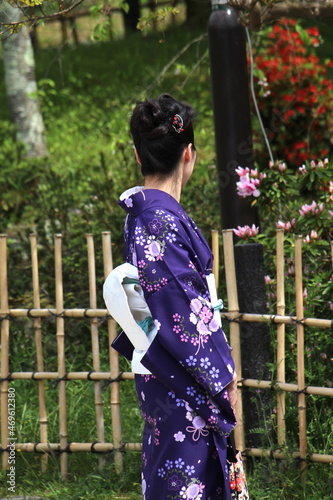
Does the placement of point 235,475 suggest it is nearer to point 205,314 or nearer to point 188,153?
point 205,314

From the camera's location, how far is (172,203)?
7.35 feet

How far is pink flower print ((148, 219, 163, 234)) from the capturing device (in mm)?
2174

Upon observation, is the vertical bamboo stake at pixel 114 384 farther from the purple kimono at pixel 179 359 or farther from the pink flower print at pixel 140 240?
the pink flower print at pixel 140 240

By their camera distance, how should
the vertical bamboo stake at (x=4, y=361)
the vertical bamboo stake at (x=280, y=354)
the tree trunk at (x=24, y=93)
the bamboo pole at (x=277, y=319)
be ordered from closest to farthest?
the bamboo pole at (x=277, y=319)
the vertical bamboo stake at (x=280, y=354)
the vertical bamboo stake at (x=4, y=361)
the tree trunk at (x=24, y=93)

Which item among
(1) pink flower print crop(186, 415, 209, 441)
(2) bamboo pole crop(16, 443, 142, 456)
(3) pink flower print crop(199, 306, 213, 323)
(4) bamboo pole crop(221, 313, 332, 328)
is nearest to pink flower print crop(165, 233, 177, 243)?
(3) pink flower print crop(199, 306, 213, 323)

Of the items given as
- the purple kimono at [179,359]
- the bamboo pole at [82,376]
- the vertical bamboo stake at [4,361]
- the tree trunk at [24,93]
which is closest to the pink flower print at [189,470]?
the purple kimono at [179,359]

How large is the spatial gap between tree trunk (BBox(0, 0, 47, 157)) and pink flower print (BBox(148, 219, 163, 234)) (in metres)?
5.18

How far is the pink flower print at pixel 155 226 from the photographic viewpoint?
2174 mm

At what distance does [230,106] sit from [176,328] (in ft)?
5.31

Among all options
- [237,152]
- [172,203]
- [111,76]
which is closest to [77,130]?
[111,76]

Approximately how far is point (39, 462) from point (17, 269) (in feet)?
5.18

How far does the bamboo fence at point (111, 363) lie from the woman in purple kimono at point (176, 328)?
841 millimetres

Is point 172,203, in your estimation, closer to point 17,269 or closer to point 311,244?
point 311,244

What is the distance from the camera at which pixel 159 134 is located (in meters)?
2.21
